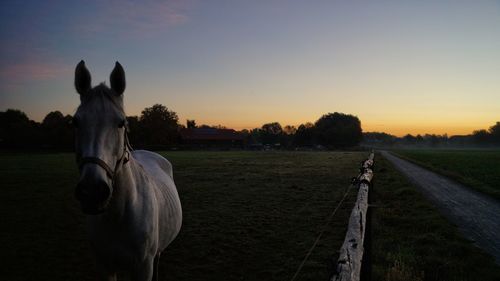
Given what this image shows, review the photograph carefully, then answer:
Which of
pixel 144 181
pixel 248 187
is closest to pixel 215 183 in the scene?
pixel 248 187

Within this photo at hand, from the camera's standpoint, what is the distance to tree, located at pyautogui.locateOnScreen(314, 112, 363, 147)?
117062mm

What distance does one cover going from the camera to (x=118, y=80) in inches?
105

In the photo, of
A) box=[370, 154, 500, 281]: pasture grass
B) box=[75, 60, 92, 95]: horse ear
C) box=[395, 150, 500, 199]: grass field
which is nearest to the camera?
box=[75, 60, 92, 95]: horse ear

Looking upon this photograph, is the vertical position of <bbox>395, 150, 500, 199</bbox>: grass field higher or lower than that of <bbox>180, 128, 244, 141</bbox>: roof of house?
lower

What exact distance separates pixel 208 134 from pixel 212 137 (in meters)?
2.17

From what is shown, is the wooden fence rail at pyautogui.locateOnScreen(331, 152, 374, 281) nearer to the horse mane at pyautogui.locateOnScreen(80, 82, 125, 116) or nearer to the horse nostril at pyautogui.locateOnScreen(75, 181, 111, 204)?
the horse nostril at pyautogui.locateOnScreen(75, 181, 111, 204)

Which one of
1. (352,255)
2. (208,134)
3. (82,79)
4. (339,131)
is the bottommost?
(352,255)

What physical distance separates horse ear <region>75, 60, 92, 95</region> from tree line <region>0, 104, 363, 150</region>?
337 millimetres

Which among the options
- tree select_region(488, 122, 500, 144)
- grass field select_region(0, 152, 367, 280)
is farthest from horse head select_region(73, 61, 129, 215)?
tree select_region(488, 122, 500, 144)

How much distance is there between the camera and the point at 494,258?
6.23 meters

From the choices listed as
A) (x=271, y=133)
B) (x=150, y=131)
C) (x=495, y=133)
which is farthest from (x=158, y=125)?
(x=495, y=133)

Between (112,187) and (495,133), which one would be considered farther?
(495,133)

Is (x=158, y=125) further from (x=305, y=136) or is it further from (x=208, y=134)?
(x=305, y=136)

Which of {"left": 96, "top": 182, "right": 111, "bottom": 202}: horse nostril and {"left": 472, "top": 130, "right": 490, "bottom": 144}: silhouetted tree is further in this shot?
{"left": 472, "top": 130, "right": 490, "bottom": 144}: silhouetted tree
